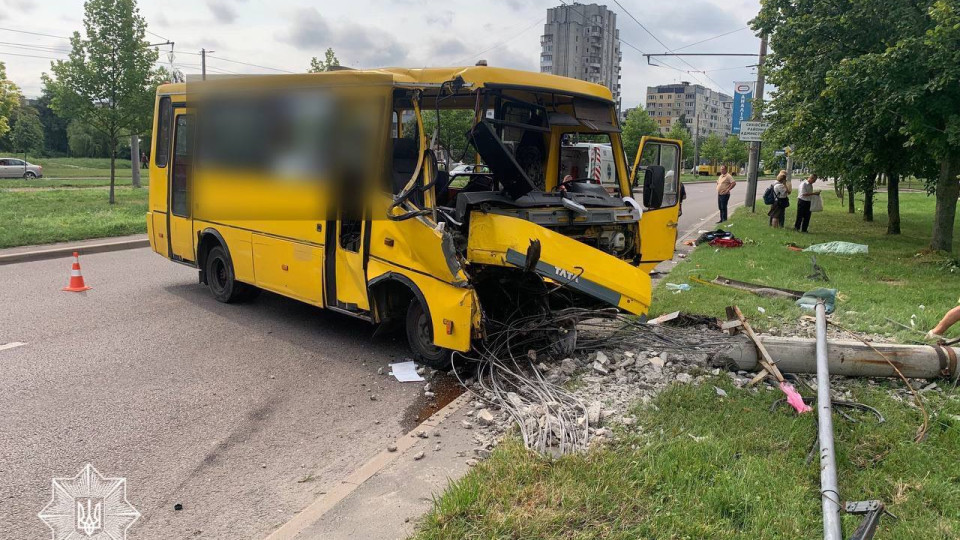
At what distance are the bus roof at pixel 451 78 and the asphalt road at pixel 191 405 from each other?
8.74ft

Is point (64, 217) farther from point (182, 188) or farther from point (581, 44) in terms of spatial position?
point (581, 44)

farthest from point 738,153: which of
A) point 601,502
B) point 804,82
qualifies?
point 601,502

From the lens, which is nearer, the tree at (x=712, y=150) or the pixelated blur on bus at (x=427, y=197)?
the pixelated blur on bus at (x=427, y=197)

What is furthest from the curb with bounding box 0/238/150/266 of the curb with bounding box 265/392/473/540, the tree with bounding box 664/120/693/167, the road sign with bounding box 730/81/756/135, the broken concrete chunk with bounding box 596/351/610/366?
the tree with bounding box 664/120/693/167

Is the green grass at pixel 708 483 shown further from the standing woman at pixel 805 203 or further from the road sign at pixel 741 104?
the road sign at pixel 741 104

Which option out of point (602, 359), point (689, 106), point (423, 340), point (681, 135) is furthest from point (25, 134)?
point (689, 106)

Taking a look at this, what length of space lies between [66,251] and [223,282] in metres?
5.50

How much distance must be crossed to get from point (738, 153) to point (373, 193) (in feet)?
282

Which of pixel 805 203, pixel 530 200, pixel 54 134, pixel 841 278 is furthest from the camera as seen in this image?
pixel 54 134

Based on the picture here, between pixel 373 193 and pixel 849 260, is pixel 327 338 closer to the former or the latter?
pixel 373 193

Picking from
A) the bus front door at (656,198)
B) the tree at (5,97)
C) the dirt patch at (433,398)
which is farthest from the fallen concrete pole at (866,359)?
the tree at (5,97)

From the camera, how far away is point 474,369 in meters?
6.13

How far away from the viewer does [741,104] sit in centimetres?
2527

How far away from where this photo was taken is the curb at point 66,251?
11352 millimetres
